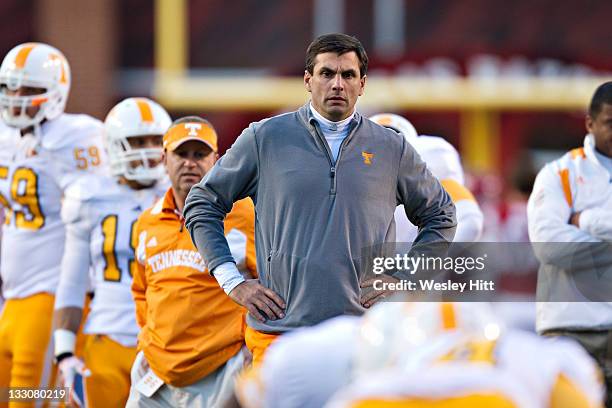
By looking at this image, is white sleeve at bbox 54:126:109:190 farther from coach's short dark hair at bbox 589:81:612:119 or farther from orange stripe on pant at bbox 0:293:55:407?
coach's short dark hair at bbox 589:81:612:119

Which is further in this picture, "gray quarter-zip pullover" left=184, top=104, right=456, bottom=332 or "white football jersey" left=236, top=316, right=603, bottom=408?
"gray quarter-zip pullover" left=184, top=104, right=456, bottom=332

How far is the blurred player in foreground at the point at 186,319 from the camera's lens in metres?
5.57

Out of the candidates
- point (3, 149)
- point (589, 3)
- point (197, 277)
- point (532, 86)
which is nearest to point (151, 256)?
point (197, 277)

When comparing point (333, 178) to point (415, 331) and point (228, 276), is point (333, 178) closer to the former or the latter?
point (228, 276)

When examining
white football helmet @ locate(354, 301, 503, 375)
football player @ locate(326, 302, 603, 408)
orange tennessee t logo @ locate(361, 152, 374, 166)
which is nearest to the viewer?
football player @ locate(326, 302, 603, 408)

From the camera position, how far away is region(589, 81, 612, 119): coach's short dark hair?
5902 mm

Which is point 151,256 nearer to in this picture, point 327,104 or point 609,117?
point 327,104

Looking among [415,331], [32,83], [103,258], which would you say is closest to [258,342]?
[103,258]

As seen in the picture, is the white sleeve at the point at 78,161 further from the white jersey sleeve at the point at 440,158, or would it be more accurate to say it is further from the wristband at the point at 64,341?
the white jersey sleeve at the point at 440,158

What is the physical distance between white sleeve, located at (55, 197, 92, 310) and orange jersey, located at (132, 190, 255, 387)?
882 mm

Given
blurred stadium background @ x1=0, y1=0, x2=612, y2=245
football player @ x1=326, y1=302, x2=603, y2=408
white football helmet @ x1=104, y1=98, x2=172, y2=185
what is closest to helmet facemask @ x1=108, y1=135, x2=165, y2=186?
white football helmet @ x1=104, y1=98, x2=172, y2=185

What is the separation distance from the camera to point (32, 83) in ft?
23.9

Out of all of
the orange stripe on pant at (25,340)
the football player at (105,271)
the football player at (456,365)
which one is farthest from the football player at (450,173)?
the football player at (456,365)

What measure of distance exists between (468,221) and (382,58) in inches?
465
